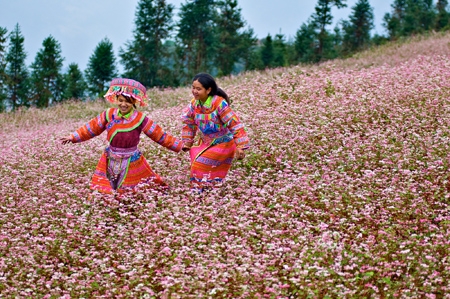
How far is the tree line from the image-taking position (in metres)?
48.0

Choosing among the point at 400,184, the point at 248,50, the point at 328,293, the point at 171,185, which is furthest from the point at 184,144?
the point at 248,50

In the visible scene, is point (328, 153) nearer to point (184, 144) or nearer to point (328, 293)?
point (184, 144)

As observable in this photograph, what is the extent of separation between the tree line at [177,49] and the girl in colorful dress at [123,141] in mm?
38108

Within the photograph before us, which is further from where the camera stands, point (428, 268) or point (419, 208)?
point (419, 208)

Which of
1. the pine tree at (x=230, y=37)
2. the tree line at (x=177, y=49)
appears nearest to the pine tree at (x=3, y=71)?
the tree line at (x=177, y=49)

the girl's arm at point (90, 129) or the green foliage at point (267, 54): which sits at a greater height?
the green foliage at point (267, 54)

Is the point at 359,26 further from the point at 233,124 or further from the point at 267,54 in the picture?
the point at 233,124

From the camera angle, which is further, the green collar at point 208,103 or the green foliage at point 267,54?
the green foliage at point 267,54

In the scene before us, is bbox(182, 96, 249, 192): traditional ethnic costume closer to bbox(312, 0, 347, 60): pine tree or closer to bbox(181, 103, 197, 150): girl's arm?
bbox(181, 103, 197, 150): girl's arm

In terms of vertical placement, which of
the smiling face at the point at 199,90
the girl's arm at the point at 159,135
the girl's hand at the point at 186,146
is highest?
the smiling face at the point at 199,90

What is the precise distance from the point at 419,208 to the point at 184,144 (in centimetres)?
357

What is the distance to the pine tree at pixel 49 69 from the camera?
156 ft

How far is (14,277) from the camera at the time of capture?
6047 mm

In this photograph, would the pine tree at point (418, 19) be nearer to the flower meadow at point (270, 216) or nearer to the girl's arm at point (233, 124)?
the flower meadow at point (270, 216)
